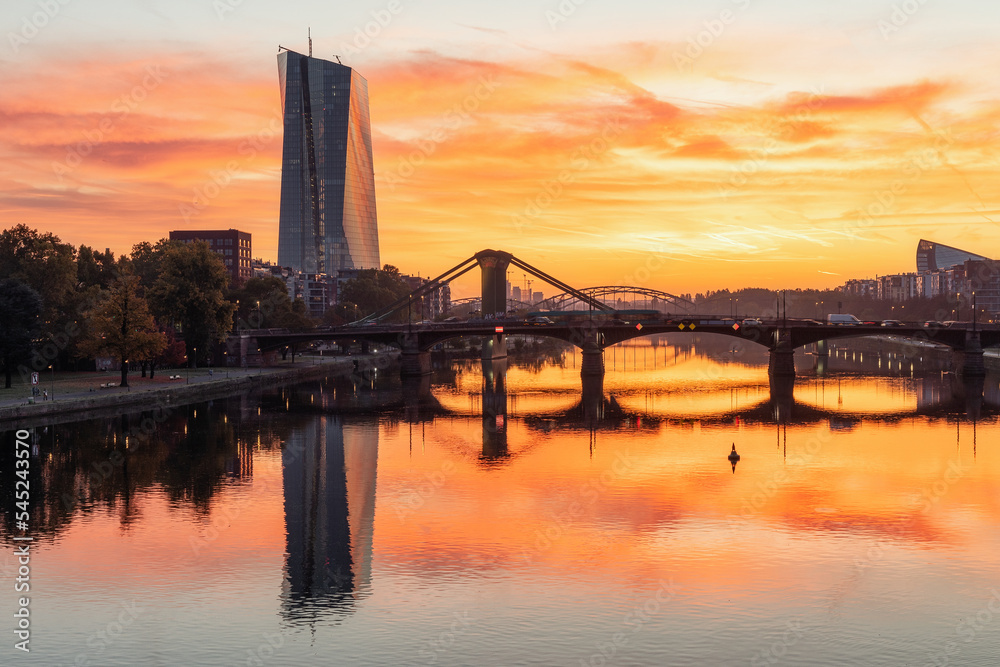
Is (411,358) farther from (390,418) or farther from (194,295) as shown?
(390,418)

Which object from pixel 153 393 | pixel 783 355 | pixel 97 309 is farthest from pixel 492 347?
pixel 153 393

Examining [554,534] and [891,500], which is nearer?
[554,534]

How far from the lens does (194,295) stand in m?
124

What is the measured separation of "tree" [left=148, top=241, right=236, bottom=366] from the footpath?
5.61m

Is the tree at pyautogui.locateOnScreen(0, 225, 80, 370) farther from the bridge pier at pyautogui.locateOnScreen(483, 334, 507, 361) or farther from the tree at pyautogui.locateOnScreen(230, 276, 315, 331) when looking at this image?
the bridge pier at pyautogui.locateOnScreen(483, 334, 507, 361)

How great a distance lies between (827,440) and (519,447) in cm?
2440

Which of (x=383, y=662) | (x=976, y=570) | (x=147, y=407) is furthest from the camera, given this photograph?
(x=147, y=407)

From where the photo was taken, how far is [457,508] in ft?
164

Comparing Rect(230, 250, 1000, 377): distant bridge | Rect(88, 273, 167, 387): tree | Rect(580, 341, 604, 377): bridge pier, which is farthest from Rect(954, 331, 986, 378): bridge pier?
Rect(88, 273, 167, 387): tree

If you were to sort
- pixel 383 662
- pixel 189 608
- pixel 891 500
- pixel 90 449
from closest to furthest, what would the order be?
1. pixel 383 662
2. pixel 189 608
3. pixel 891 500
4. pixel 90 449

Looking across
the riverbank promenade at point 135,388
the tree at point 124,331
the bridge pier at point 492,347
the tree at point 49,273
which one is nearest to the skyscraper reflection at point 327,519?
the riverbank promenade at point 135,388

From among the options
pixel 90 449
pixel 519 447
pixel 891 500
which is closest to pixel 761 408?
pixel 519 447

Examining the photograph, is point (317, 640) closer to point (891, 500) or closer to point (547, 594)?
point (547, 594)

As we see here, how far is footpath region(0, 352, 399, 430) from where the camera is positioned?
81625 mm
